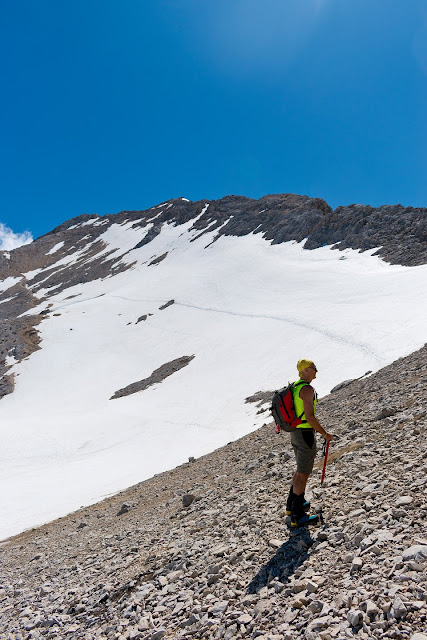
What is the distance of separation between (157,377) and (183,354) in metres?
5.73

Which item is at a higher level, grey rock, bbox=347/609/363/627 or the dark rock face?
the dark rock face

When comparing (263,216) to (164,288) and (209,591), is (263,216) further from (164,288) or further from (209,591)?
(209,591)

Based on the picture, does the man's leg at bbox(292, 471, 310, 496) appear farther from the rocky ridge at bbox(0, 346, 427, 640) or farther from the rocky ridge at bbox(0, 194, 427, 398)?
the rocky ridge at bbox(0, 194, 427, 398)

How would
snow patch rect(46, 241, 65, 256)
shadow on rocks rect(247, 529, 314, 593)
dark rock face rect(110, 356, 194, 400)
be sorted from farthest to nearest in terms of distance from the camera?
snow patch rect(46, 241, 65, 256) → dark rock face rect(110, 356, 194, 400) → shadow on rocks rect(247, 529, 314, 593)

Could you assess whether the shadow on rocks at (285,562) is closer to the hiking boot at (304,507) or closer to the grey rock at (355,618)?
the hiking boot at (304,507)

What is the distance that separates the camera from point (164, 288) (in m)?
87.2

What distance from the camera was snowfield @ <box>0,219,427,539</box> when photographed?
1025 inches

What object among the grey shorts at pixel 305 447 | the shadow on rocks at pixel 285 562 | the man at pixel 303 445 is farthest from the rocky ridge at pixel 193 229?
the shadow on rocks at pixel 285 562

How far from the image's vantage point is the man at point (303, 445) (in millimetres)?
6742

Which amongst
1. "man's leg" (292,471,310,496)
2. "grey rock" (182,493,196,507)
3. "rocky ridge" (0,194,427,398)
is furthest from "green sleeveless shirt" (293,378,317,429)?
"rocky ridge" (0,194,427,398)

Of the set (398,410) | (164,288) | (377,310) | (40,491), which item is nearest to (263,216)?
(164,288)

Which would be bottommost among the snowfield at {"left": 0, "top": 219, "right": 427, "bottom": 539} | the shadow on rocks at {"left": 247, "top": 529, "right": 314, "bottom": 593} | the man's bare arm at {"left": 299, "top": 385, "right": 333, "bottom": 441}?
the shadow on rocks at {"left": 247, "top": 529, "right": 314, "bottom": 593}

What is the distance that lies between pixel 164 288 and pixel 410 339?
64.7m

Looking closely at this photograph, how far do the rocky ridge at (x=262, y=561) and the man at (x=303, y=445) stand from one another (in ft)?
1.02
